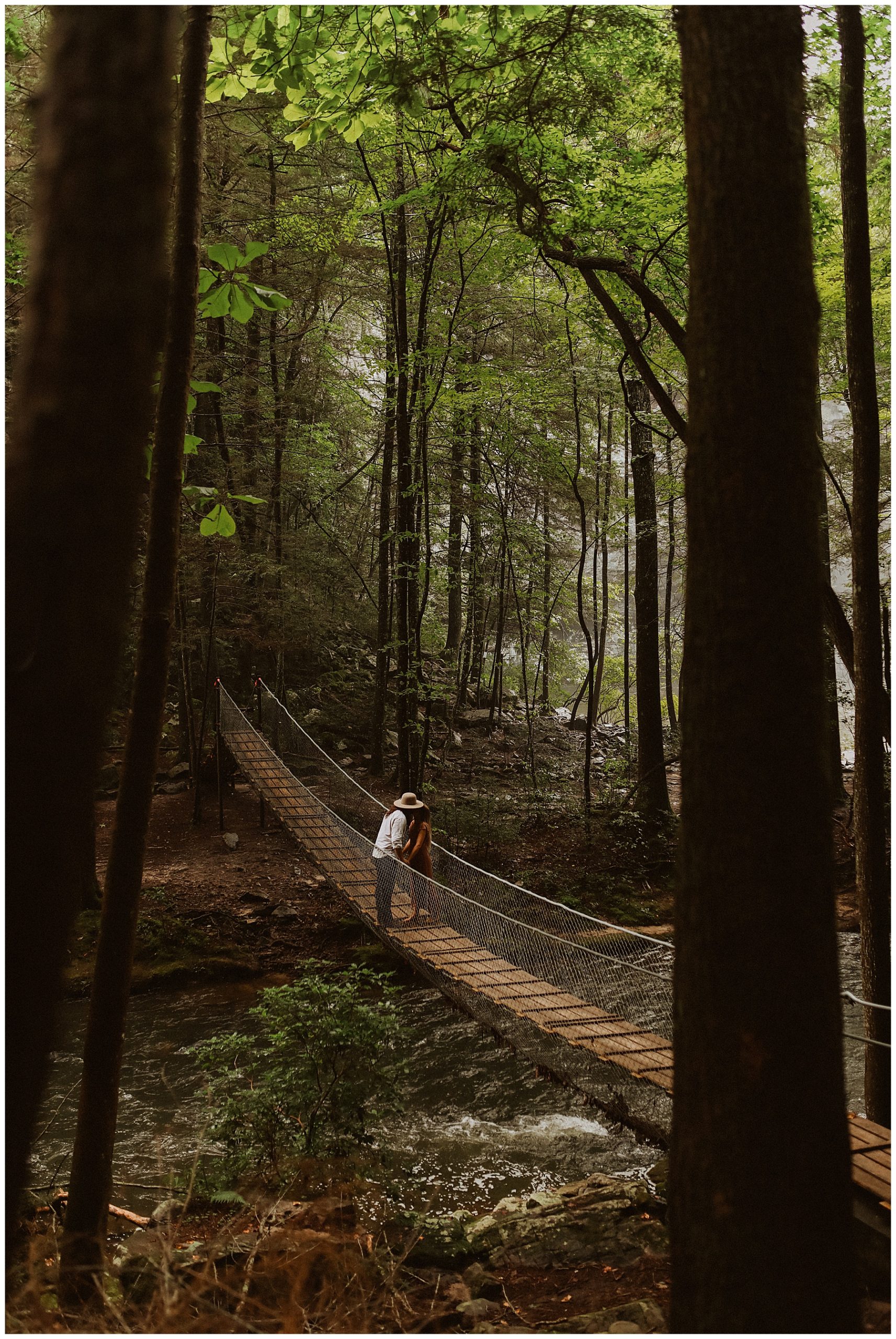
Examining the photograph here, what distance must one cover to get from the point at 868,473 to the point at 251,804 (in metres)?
8.45

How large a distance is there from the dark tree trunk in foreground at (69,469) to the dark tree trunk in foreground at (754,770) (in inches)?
38.4

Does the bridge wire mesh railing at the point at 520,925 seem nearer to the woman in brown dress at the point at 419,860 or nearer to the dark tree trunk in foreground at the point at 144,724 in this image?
the woman in brown dress at the point at 419,860

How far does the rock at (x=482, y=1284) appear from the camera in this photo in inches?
114

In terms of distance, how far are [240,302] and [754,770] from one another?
5.78 ft

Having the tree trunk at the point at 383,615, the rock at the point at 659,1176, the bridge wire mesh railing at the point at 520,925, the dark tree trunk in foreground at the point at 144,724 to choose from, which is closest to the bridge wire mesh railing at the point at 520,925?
the bridge wire mesh railing at the point at 520,925

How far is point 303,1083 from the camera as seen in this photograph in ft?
11.0

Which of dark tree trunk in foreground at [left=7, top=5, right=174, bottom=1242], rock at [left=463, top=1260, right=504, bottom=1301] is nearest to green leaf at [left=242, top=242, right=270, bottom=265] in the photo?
dark tree trunk in foreground at [left=7, top=5, right=174, bottom=1242]

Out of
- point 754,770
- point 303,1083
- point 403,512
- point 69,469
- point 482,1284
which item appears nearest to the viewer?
point 69,469

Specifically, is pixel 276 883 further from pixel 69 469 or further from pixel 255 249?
pixel 69 469

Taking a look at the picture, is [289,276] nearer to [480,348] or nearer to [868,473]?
[480,348]

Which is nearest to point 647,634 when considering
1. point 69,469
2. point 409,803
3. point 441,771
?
point 441,771

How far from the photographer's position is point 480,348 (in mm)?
13156

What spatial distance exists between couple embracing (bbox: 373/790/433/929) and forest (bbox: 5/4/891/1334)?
38mm

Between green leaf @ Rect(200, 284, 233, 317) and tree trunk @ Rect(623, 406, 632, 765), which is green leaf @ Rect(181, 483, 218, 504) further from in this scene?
tree trunk @ Rect(623, 406, 632, 765)
